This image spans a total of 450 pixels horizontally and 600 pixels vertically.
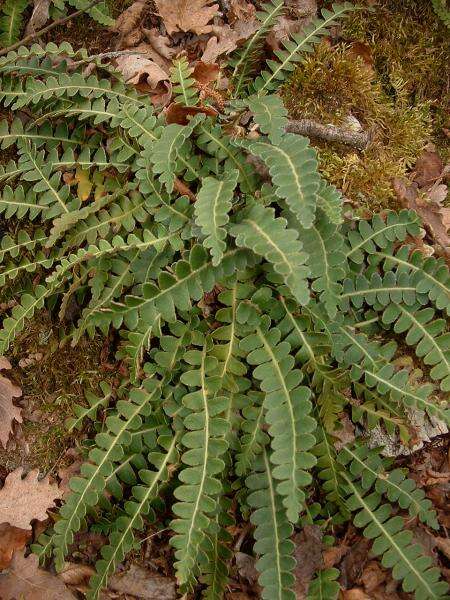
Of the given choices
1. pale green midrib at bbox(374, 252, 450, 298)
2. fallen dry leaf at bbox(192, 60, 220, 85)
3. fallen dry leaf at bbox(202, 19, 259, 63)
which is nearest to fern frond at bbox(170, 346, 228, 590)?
pale green midrib at bbox(374, 252, 450, 298)

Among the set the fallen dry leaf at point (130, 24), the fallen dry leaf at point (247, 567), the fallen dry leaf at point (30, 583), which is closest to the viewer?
the fallen dry leaf at point (30, 583)

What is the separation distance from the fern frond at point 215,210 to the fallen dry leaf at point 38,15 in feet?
5.05

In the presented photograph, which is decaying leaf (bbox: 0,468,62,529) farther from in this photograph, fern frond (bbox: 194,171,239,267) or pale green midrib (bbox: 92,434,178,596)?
fern frond (bbox: 194,171,239,267)

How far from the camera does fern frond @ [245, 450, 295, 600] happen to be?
2797mm

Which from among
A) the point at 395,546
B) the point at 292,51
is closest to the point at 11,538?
the point at 395,546

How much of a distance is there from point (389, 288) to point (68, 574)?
83.4 inches

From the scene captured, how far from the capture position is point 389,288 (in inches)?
125

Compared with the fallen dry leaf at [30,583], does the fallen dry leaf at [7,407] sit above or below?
above

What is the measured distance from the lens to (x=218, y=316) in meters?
3.04

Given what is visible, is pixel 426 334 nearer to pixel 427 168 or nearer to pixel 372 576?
pixel 427 168

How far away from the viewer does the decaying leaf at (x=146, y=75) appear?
11.3 feet

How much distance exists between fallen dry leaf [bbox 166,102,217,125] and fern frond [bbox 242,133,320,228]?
0.49m

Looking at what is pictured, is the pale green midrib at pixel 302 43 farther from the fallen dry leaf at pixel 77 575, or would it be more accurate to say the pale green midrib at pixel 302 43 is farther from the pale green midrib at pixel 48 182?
the fallen dry leaf at pixel 77 575

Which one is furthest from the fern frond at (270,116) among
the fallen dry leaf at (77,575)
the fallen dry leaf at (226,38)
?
the fallen dry leaf at (77,575)
